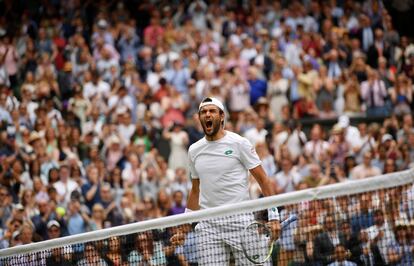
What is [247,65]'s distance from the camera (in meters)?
25.1

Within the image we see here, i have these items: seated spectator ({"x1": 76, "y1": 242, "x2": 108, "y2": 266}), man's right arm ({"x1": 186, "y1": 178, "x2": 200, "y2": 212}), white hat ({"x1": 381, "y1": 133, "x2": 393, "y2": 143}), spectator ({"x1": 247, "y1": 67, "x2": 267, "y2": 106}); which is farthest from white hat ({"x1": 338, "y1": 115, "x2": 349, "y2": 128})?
seated spectator ({"x1": 76, "y1": 242, "x2": 108, "y2": 266})

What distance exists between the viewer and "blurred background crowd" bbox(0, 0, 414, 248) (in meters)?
20.1

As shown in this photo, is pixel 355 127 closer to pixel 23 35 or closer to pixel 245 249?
pixel 23 35

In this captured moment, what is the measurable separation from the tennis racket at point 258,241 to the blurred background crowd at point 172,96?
6966 millimetres

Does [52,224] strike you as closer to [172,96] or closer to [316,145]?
[316,145]

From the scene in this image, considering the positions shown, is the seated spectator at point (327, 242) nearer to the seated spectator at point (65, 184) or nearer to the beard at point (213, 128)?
the beard at point (213, 128)

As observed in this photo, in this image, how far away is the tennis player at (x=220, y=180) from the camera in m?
10.7

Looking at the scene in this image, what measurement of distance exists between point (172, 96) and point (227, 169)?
1285 cm

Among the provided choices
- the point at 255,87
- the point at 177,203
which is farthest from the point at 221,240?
the point at 255,87

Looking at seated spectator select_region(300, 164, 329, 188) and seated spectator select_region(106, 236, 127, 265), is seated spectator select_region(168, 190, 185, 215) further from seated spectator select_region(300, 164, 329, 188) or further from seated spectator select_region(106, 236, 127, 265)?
seated spectator select_region(106, 236, 127, 265)

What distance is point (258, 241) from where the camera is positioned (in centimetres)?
1062

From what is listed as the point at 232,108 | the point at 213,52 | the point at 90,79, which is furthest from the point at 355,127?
the point at 90,79

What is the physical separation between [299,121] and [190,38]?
4.59m

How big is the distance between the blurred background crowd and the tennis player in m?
6.51
